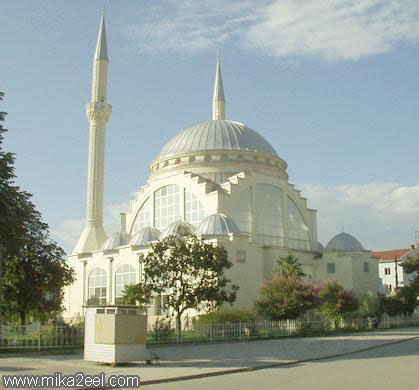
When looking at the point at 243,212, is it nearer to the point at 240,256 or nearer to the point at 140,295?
the point at 240,256

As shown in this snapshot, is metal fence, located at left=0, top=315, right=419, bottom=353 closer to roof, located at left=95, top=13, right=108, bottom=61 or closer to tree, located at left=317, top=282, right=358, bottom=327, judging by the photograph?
tree, located at left=317, top=282, right=358, bottom=327

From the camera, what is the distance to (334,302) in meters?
38.2

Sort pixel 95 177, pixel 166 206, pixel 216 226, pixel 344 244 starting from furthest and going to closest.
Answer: pixel 95 177 → pixel 166 206 → pixel 344 244 → pixel 216 226

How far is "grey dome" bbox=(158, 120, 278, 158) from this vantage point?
5425cm

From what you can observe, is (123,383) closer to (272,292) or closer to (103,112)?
(272,292)

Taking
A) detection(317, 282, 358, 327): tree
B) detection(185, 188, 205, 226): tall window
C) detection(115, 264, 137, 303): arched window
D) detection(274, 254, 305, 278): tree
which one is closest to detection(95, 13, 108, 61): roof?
detection(185, 188, 205, 226): tall window

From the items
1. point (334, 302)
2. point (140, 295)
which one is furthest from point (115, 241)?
point (334, 302)

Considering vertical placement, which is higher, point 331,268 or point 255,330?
point 331,268

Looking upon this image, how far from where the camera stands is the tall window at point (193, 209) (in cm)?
4897

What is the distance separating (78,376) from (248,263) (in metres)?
29.8

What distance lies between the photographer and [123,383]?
13328mm

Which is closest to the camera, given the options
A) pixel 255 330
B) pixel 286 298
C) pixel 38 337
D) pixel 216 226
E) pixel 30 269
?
pixel 38 337

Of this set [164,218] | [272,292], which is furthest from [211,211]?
[272,292]

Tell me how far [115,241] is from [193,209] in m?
7.23
